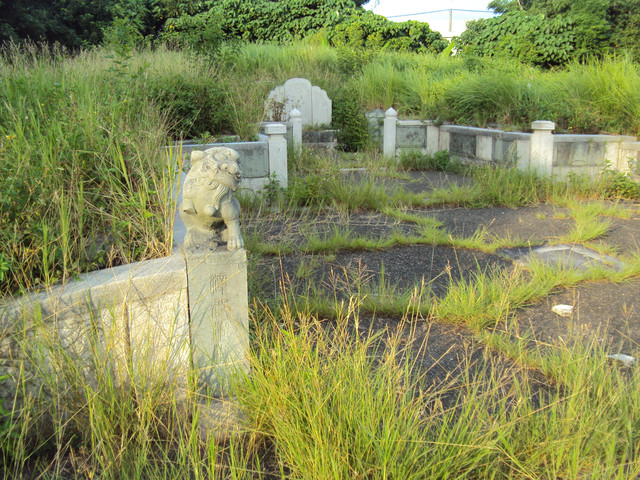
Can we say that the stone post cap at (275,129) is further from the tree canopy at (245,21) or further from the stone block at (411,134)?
the tree canopy at (245,21)

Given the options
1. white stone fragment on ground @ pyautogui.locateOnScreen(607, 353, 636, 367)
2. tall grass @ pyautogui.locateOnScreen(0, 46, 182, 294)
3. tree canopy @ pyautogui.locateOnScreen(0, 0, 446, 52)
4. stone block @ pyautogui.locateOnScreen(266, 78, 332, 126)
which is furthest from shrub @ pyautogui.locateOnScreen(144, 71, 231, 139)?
tree canopy @ pyautogui.locateOnScreen(0, 0, 446, 52)

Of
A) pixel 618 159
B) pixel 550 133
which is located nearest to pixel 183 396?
pixel 550 133

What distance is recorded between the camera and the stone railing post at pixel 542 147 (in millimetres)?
7941

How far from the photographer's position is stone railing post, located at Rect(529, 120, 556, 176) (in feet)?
26.1

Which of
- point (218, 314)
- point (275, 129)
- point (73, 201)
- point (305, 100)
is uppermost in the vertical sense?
point (305, 100)

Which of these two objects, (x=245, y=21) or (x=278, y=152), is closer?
(x=278, y=152)

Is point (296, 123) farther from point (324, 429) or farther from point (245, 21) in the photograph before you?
point (245, 21)

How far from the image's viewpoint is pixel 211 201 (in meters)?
2.56

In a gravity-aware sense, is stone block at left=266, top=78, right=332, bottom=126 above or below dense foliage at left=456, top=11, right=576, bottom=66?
below

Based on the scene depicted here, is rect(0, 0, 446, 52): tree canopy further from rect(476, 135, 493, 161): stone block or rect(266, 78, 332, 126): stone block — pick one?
rect(476, 135, 493, 161): stone block

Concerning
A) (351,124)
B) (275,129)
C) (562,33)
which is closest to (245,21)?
(562,33)

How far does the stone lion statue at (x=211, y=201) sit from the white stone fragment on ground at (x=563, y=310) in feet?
7.61

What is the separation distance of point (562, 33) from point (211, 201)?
20044mm

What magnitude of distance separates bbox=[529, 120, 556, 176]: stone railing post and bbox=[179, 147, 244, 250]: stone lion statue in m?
6.30
